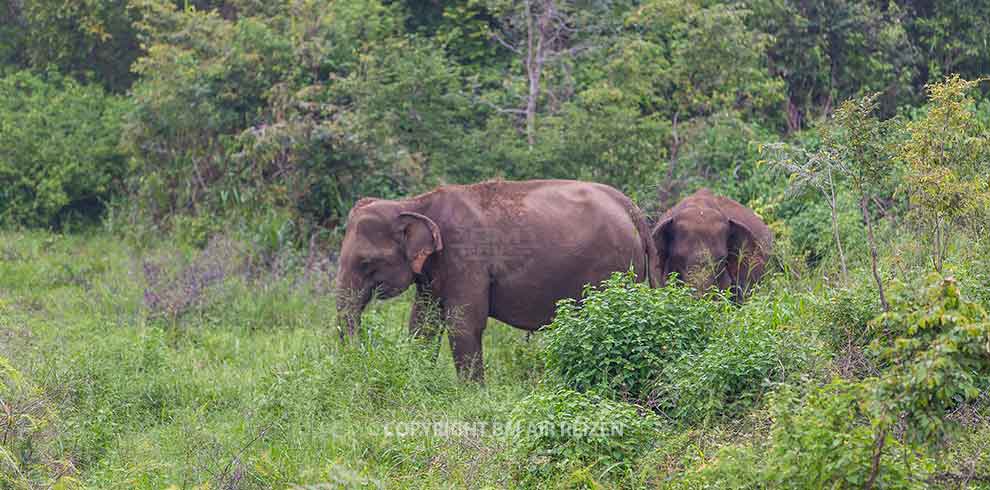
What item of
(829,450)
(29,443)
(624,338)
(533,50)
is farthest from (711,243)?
(29,443)

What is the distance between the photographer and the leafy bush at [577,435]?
6586mm

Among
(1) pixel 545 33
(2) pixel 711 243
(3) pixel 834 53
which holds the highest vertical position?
(1) pixel 545 33

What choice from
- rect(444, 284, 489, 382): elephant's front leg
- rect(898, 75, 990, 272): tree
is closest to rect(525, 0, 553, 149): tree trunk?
rect(444, 284, 489, 382): elephant's front leg

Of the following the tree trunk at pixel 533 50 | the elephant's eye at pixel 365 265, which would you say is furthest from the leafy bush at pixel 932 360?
the tree trunk at pixel 533 50

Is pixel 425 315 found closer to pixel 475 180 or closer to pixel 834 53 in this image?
pixel 475 180

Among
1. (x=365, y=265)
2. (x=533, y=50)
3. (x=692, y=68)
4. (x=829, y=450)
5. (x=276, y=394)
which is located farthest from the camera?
(x=692, y=68)

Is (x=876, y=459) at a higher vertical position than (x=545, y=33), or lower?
lower

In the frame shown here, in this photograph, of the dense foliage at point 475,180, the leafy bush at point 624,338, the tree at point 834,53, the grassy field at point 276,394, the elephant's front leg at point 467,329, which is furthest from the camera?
the tree at point 834,53

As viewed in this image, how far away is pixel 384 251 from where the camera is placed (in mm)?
9172

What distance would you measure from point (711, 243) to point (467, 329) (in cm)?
237

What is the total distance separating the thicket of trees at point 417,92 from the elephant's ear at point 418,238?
12.3 ft

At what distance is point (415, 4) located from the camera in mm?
17031

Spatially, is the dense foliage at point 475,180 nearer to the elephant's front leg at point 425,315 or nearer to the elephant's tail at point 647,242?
the elephant's front leg at point 425,315

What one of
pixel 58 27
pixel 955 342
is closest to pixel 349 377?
pixel 955 342
